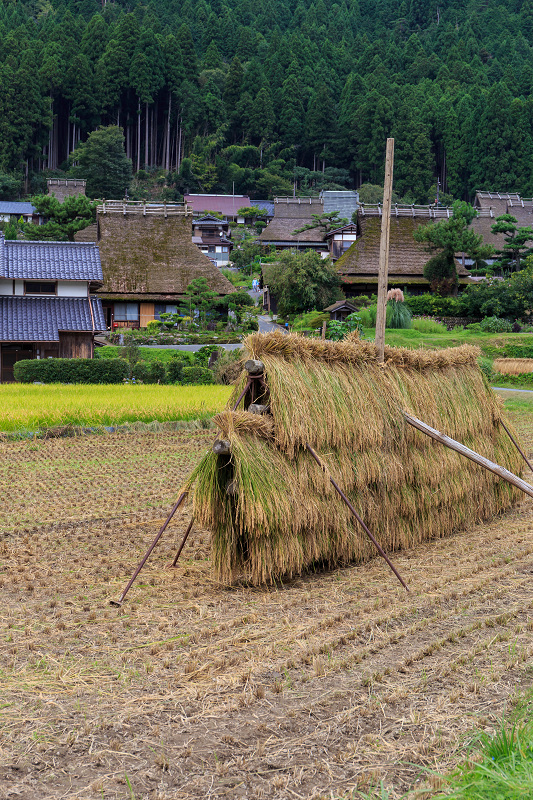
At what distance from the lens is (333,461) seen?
5.95 meters

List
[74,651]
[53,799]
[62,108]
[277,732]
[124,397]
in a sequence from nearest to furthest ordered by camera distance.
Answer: [53,799] < [277,732] < [74,651] < [124,397] < [62,108]

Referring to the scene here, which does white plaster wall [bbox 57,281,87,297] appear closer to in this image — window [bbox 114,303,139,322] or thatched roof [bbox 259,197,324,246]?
window [bbox 114,303,139,322]

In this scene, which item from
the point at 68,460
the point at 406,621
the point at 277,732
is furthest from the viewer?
the point at 68,460

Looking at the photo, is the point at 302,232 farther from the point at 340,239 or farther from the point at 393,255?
the point at 393,255

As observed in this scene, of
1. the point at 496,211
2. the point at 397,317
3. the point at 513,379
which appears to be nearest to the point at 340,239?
the point at 496,211

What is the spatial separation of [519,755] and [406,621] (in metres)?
1.89

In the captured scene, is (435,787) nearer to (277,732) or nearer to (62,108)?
(277,732)

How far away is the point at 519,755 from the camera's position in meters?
2.74

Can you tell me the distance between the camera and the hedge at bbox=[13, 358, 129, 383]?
1994cm

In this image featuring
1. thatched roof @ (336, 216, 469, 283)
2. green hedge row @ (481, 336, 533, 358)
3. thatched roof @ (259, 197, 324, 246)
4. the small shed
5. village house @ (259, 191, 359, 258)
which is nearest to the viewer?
green hedge row @ (481, 336, 533, 358)

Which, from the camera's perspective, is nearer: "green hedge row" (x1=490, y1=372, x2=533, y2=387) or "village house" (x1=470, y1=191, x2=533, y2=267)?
"green hedge row" (x1=490, y1=372, x2=533, y2=387)

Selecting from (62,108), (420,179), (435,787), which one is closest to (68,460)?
(435,787)

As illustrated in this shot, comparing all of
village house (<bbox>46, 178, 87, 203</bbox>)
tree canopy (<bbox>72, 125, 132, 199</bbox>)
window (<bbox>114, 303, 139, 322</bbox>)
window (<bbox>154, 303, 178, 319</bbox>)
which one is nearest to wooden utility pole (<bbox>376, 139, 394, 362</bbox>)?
window (<bbox>154, 303, 178, 319</bbox>)

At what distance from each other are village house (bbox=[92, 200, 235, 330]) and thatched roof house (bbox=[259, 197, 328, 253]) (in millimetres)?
12629
